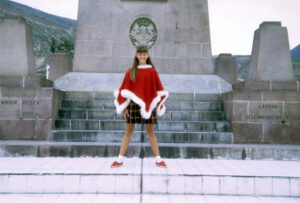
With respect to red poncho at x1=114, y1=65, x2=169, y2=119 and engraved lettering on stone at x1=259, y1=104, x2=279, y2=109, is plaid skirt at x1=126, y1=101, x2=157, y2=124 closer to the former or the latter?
red poncho at x1=114, y1=65, x2=169, y2=119

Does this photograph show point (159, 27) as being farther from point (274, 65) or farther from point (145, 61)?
point (145, 61)

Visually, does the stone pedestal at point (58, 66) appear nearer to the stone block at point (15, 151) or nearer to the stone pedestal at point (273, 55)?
the stone block at point (15, 151)

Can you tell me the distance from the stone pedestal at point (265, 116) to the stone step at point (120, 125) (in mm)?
396

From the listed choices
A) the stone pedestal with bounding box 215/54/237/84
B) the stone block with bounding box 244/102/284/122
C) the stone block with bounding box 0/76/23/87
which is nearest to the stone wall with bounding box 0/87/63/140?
the stone block with bounding box 0/76/23/87

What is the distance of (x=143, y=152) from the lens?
5586 mm

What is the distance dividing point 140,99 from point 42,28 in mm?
93523

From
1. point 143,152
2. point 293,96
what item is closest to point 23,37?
point 143,152

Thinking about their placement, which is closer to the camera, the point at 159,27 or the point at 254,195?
the point at 254,195

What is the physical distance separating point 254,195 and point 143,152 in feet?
7.72

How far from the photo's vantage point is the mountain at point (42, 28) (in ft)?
249

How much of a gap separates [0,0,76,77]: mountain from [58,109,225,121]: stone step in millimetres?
67022

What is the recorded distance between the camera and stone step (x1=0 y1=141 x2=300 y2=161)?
5527 millimetres

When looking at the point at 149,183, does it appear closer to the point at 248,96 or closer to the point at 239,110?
the point at 239,110

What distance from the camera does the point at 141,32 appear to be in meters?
9.47
